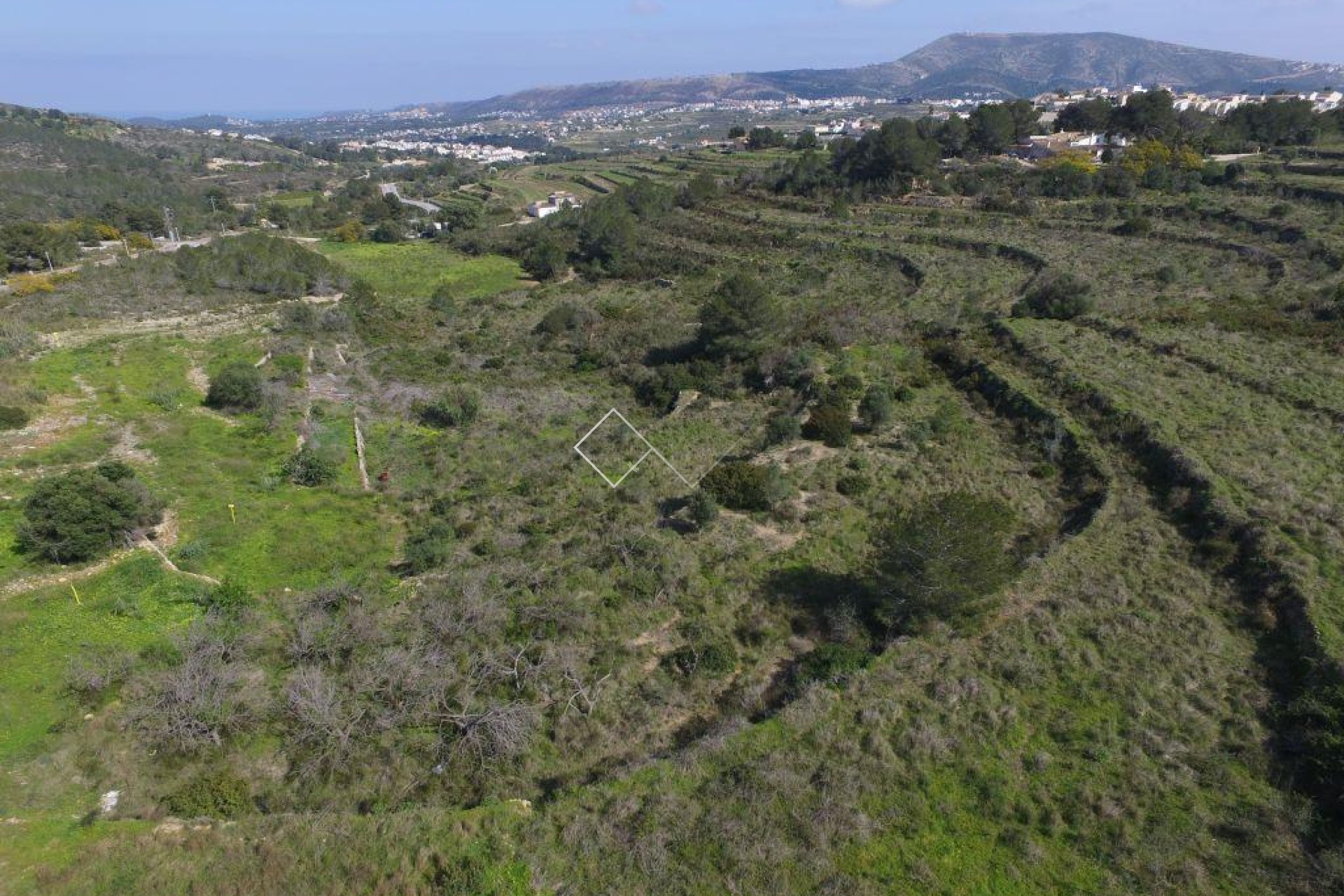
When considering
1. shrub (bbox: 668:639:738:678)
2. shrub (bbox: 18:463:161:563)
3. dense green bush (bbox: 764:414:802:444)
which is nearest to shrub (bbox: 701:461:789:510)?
dense green bush (bbox: 764:414:802:444)

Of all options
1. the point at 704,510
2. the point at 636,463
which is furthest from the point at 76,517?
the point at 704,510

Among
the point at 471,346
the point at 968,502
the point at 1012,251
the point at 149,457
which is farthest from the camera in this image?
the point at 1012,251

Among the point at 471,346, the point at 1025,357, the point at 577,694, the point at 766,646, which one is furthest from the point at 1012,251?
the point at 577,694

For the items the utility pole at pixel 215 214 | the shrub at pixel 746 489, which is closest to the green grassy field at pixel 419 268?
the utility pole at pixel 215 214

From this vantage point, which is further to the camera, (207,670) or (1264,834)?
(207,670)

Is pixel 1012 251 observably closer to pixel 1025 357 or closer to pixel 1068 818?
pixel 1025 357

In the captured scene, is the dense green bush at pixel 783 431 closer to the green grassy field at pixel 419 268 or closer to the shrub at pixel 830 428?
the shrub at pixel 830 428
